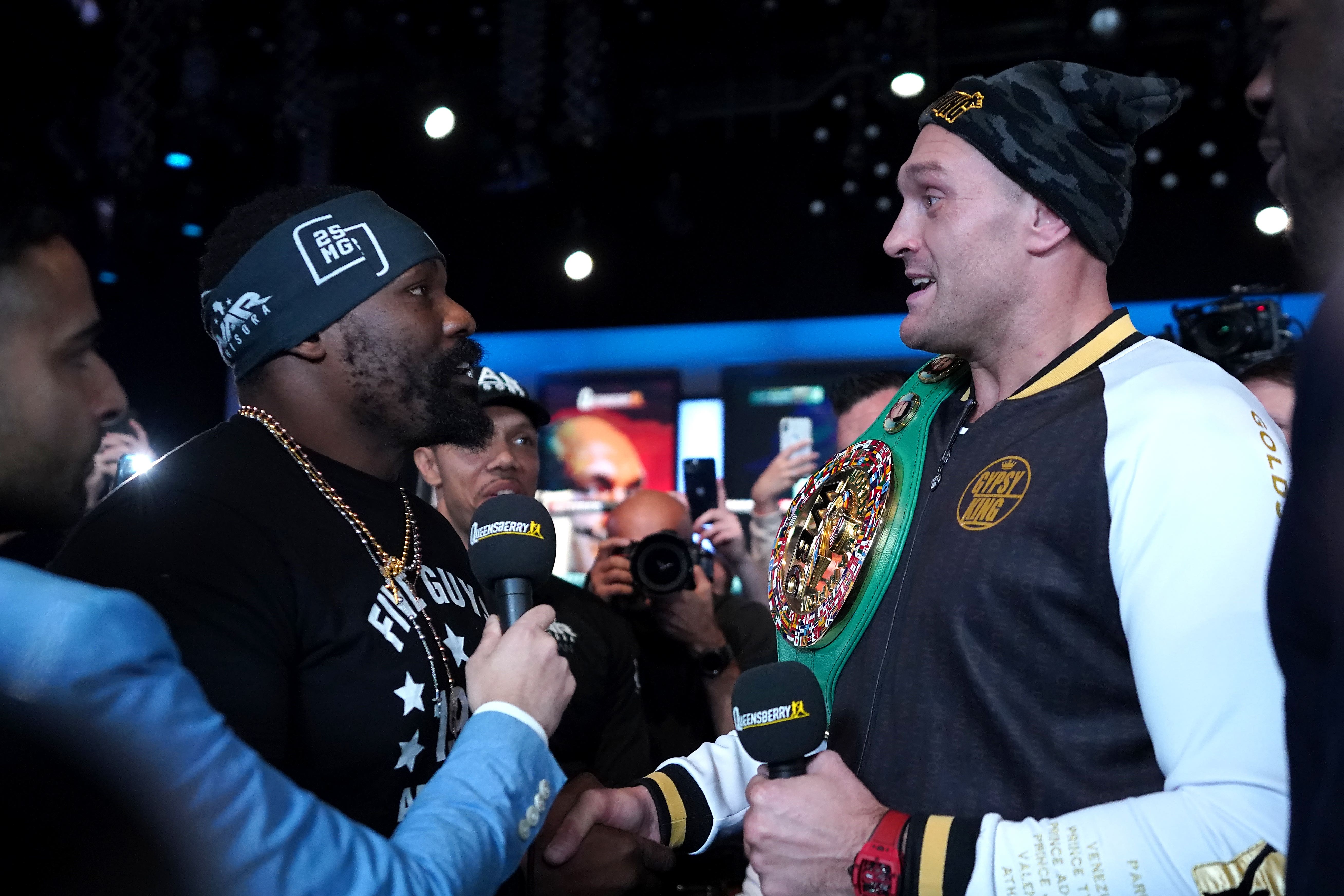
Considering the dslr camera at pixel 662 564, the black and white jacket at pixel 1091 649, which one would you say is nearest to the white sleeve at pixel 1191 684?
the black and white jacket at pixel 1091 649

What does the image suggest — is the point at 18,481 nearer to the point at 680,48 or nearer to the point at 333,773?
the point at 333,773

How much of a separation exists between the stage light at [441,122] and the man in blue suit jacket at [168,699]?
4870 millimetres

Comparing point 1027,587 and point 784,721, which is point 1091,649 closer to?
point 1027,587

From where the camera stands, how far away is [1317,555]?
28.6 inches

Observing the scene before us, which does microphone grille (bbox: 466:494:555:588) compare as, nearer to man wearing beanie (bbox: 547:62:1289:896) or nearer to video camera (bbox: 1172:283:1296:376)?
man wearing beanie (bbox: 547:62:1289:896)

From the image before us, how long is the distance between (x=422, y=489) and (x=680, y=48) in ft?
10.1

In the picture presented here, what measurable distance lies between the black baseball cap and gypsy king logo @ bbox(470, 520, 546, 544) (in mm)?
1660

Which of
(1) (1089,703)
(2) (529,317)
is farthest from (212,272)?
(2) (529,317)

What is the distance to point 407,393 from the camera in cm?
183

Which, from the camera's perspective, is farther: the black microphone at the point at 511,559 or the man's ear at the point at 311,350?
the man's ear at the point at 311,350

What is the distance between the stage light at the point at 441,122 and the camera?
579 centimetres

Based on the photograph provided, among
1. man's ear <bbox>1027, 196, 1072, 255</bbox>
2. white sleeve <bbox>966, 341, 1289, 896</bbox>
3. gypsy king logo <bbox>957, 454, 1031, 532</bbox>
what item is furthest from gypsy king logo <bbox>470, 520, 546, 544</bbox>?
man's ear <bbox>1027, 196, 1072, 255</bbox>

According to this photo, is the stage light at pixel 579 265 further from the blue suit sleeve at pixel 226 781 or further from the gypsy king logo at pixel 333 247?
the blue suit sleeve at pixel 226 781

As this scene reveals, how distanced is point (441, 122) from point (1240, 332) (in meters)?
4.10
